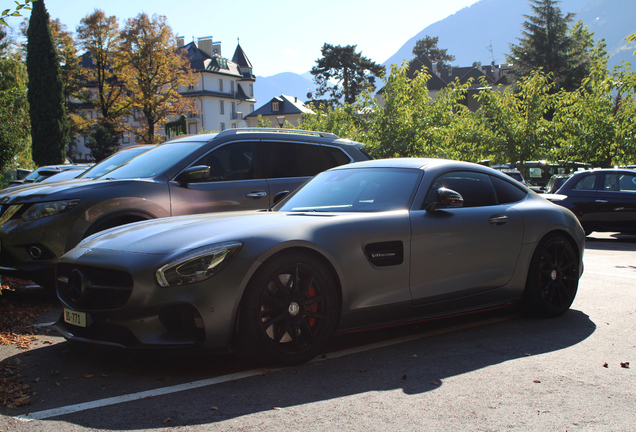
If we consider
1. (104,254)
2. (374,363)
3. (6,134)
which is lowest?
(374,363)

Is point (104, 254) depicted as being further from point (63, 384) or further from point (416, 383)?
point (416, 383)

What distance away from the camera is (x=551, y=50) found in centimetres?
5625

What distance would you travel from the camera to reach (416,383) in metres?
3.81

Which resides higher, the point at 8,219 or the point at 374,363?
the point at 8,219

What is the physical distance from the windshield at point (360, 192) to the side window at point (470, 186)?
288 mm

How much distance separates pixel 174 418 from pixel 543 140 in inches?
1081

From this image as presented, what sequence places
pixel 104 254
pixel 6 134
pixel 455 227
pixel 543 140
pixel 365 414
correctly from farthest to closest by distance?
pixel 543 140
pixel 6 134
pixel 455 227
pixel 104 254
pixel 365 414

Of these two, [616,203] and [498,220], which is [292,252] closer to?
[498,220]

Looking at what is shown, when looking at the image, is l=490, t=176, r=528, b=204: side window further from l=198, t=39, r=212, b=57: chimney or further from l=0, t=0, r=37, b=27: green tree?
l=198, t=39, r=212, b=57: chimney

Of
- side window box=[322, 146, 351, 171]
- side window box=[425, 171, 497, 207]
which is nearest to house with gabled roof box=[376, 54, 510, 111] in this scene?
side window box=[322, 146, 351, 171]

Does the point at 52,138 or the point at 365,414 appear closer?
the point at 365,414

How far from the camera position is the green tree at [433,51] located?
4181 inches

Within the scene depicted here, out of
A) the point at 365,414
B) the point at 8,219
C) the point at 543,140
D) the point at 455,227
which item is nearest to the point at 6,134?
the point at 8,219

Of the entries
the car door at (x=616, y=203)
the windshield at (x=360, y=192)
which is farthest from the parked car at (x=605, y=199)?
the windshield at (x=360, y=192)
